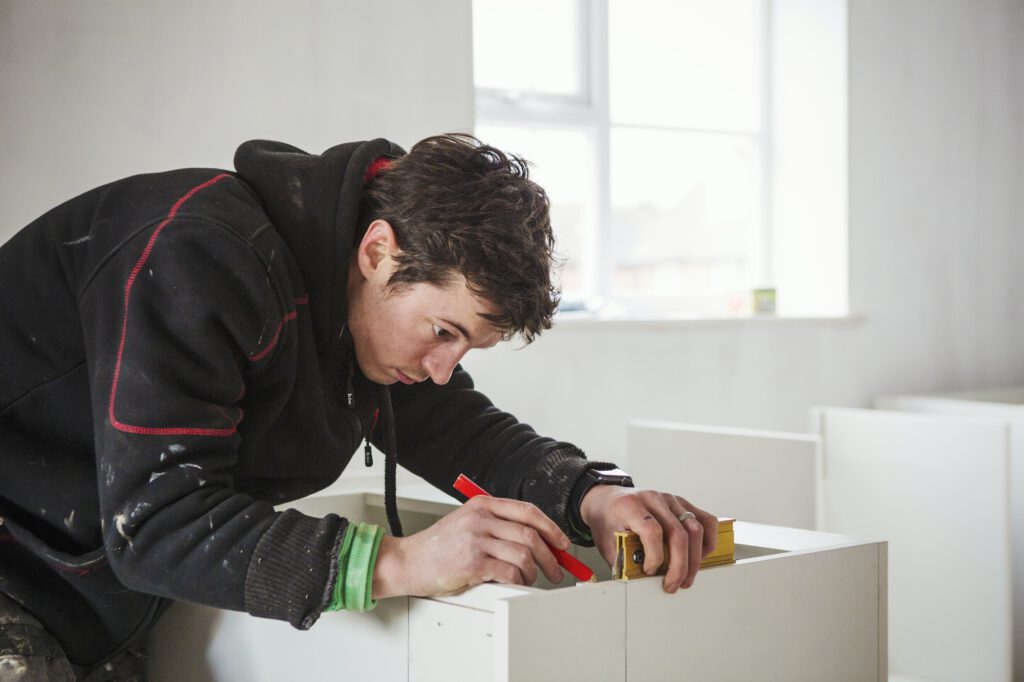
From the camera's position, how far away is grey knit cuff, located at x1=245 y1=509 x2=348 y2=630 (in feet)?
2.68

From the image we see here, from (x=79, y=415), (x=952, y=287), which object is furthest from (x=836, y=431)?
(x=79, y=415)

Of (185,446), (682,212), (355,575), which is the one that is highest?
(682,212)

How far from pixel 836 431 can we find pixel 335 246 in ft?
5.47

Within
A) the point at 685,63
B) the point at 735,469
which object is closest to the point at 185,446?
the point at 735,469

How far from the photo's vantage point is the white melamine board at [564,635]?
2.52 ft

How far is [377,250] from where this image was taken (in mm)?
1055

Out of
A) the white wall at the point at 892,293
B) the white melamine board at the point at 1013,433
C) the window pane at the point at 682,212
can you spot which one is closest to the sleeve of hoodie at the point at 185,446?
the white wall at the point at 892,293

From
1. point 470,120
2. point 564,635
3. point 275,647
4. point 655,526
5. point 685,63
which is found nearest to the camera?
point 564,635

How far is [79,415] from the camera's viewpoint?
985 mm

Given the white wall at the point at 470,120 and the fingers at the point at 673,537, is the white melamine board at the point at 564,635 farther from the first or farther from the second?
the white wall at the point at 470,120

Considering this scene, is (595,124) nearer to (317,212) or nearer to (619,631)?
(317,212)

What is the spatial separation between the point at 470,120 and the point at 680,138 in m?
0.91

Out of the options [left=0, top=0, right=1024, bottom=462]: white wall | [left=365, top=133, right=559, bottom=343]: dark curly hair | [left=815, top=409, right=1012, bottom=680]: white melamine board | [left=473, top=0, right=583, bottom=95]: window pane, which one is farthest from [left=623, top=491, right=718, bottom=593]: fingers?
[left=473, top=0, right=583, bottom=95]: window pane

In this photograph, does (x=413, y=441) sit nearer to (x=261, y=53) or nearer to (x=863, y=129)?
(x=261, y=53)
